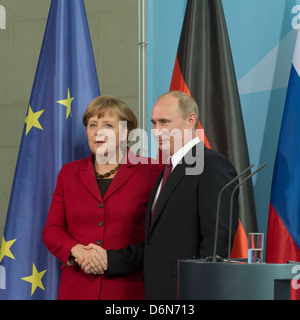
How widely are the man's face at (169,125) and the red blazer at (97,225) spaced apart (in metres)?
0.29

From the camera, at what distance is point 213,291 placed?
1.27m

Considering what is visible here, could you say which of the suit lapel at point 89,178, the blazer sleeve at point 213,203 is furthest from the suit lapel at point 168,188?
the suit lapel at point 89,178

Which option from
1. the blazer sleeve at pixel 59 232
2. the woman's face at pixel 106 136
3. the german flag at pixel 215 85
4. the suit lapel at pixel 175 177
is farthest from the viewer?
the german flag at pixel 215 85

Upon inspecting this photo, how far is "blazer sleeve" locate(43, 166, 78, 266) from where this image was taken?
7.69 feet

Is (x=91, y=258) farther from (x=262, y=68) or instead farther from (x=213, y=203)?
(x=262, y=68)

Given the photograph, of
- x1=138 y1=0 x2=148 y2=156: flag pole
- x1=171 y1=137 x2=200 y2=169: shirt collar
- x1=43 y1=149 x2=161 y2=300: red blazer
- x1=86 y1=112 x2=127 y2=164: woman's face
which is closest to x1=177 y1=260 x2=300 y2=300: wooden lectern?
x1=171 y1=137 x2=200 y2=169: shirt collar

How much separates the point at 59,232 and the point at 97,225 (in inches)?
6.8

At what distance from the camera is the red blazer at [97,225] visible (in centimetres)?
235

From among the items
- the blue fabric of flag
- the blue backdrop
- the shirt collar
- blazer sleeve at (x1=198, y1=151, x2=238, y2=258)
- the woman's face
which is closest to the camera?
blazer sleeve at (x1=198, y1=151, x2=238, y2=258)

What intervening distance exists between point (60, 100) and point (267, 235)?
136 centimetres

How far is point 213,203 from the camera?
2.04 meters

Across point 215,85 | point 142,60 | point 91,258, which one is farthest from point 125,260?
point 142,60

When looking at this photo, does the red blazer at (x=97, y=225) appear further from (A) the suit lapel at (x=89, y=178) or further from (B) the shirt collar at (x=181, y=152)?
(B) the shirt collar at (x=181, y=152)

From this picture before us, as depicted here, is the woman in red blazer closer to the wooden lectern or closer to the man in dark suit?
the man in dark suit
